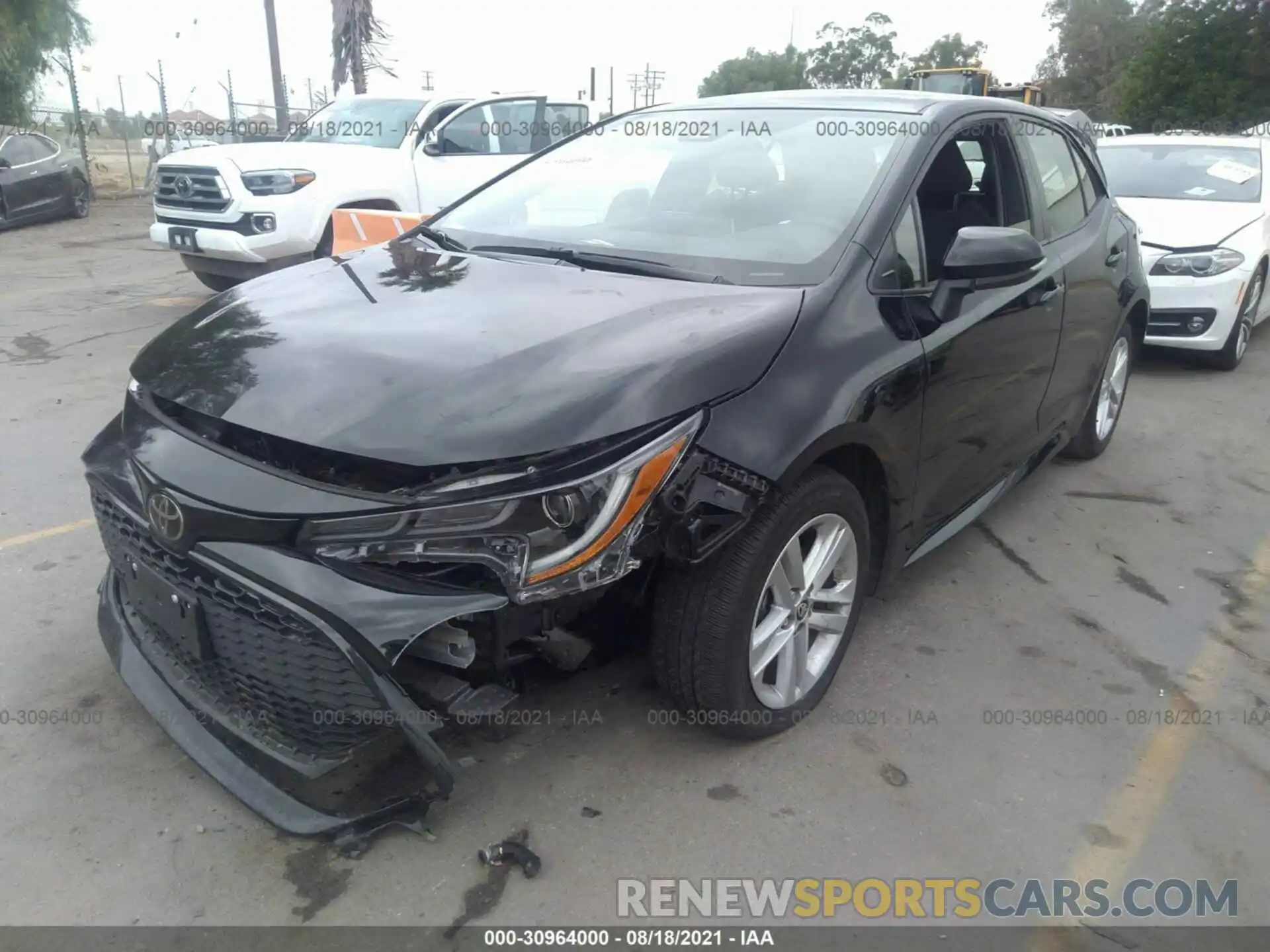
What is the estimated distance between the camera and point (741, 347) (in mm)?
2441

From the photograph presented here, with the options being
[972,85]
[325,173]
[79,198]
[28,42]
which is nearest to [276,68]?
[28,42]

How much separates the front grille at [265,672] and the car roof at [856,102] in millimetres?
2493

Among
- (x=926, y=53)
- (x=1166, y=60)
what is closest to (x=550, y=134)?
(x=1166, y=60)

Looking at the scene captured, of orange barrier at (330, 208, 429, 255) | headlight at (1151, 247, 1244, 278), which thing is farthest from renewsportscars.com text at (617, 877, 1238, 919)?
headlight at (1151, 247, 1244, 278)

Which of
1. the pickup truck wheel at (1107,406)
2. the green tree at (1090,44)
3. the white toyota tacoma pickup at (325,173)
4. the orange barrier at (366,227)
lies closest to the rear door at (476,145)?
the white toyota tacoma pickup at (325,173)

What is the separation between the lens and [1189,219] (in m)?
7.09

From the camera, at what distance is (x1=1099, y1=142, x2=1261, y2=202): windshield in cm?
744

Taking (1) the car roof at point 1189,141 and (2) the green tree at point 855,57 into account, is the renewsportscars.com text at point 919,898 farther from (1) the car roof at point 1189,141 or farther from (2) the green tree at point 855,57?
(2) the green tree at point 855,57

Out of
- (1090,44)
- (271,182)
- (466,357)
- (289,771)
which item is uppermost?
(1090,44)

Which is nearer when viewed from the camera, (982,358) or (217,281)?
(982,358)

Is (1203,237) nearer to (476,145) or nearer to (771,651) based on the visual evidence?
(771,651)

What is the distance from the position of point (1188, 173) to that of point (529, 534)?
7512 mm

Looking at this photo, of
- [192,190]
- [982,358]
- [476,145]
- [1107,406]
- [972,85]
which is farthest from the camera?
[972,85]
